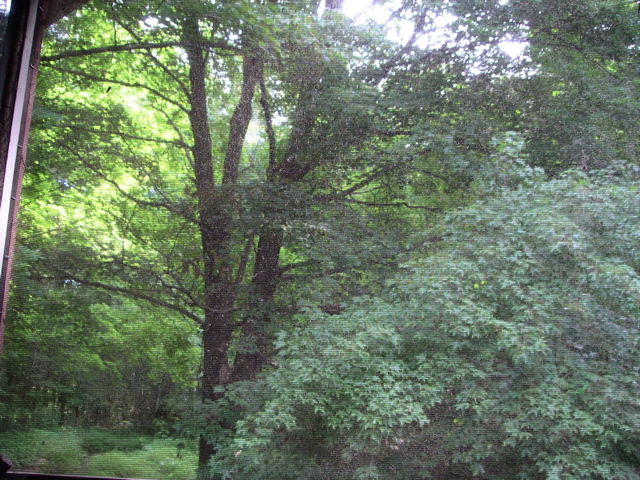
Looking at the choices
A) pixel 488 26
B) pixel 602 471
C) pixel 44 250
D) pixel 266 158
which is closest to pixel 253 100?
pixel 266 158

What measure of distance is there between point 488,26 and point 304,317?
1222 millimetres

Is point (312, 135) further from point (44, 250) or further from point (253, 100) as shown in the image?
point (44, 250)

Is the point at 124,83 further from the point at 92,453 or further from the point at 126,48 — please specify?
the point at 92,453

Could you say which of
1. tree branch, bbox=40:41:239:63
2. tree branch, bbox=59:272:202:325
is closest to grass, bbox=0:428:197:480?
tree branch, bbox=59:272:202:325

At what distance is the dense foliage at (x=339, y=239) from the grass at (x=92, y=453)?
4 cm

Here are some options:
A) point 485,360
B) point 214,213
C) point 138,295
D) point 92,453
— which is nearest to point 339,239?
point 214,213

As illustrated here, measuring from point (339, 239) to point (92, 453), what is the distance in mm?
1265

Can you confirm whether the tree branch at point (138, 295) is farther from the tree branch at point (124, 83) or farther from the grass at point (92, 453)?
the tree branch at point (124, 83)

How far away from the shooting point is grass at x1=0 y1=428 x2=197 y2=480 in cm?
182

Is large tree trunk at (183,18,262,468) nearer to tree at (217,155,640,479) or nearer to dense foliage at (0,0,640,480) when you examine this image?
dense foliage at (0,0,640,480)

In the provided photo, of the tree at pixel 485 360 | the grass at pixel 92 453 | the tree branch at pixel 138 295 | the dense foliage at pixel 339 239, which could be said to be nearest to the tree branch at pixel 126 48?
the dense foliage at pixel 339 239

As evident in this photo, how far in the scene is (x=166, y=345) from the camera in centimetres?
182

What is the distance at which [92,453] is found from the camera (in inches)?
73.8

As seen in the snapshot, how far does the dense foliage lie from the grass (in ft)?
0.15
